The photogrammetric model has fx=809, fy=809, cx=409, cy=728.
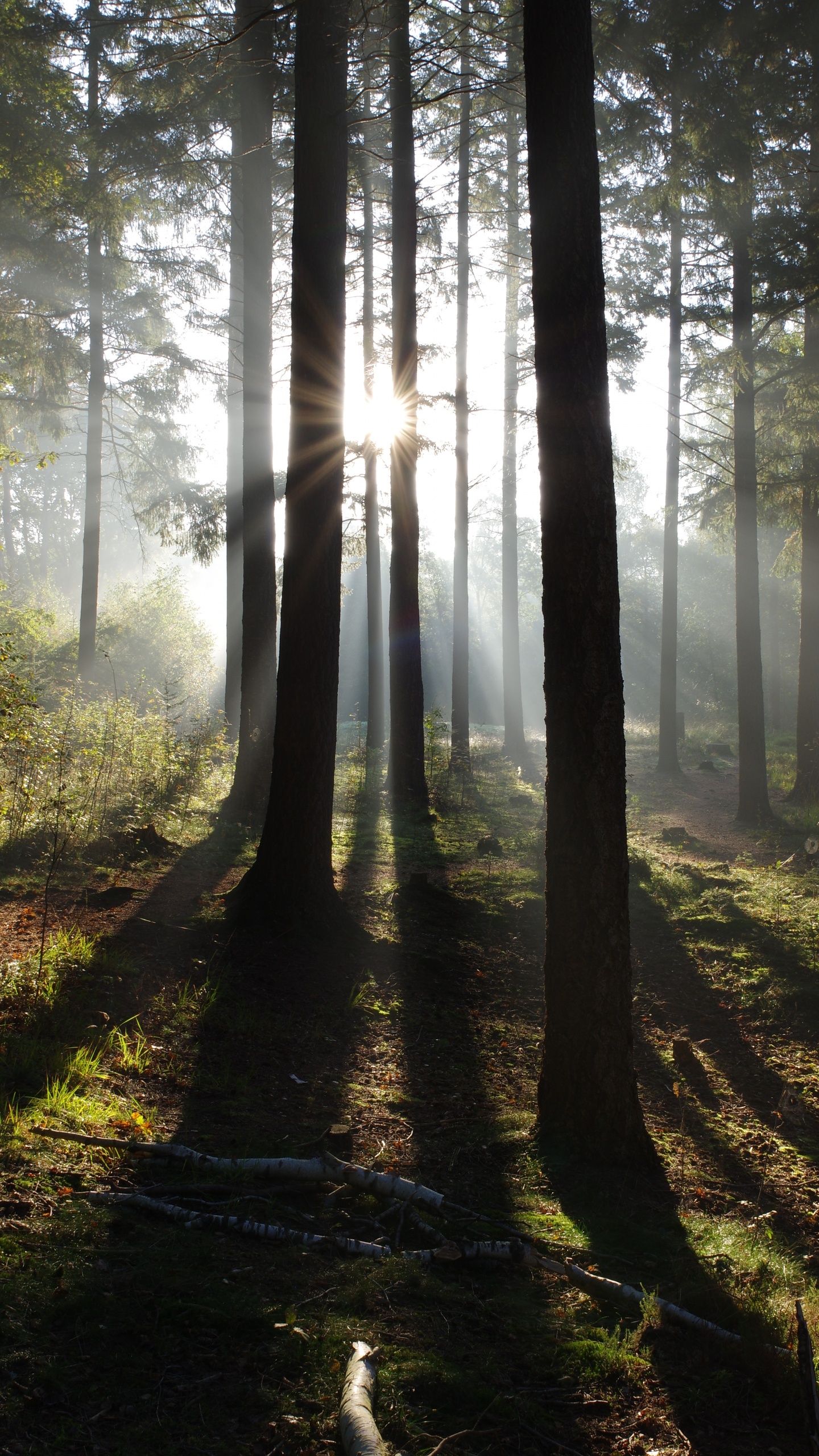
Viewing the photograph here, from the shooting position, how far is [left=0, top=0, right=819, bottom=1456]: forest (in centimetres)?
235

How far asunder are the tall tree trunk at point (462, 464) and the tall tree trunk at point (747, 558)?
15.9 ft

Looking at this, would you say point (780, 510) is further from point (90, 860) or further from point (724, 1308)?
point (724, 1308)

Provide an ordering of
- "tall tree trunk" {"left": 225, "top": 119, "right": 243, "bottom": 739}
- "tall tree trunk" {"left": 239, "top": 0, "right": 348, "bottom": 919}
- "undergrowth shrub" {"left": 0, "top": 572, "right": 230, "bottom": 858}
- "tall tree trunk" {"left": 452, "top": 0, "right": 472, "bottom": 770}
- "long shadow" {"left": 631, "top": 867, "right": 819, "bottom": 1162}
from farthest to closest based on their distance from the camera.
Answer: "tall tree trunk" {"left": 452, "top": 0, "right": 472, "bottom": 770} → "tall tree trunk" {"left": 225, "top": 119, "right": 243, "bottom": 739} → "undergrowth shrub" {"left": 0, "top": 572, "right": 230, "bottom": 858} → "tall tree trunk" {"left": 239, "top": 0, "right": 348, "bottom": 919} → "long shadow" {"left": 631, "top": 867, "right": 819, "bottom": 1162}

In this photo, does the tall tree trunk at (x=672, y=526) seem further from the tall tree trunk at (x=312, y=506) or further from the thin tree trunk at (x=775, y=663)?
the thin tree trunk at (x=775, y=663)

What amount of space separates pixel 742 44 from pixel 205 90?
7186 mm

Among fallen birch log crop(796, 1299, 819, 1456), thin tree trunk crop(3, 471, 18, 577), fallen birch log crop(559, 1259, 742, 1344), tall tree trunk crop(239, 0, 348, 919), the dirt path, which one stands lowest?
fallen birch log crop(559, 1259, 742, 1344)

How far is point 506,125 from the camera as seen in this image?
16.2 metres

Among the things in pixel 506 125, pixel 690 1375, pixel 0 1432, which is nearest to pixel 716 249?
pixel 506 125

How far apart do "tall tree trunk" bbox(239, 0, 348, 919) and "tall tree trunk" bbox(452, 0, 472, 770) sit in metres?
8.72

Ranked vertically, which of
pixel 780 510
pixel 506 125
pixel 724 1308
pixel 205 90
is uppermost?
pixel 506 125

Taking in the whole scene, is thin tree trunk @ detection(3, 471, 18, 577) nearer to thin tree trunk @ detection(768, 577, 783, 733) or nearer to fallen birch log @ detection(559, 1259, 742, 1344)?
thin tree trunk @ detection(768, 577, 783, 733)

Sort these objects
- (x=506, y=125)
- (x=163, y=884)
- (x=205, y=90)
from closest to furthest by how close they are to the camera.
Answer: (x=163, y=884), (x=205, y=90), (x=506, y=125)

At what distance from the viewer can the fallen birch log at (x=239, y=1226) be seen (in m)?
2.76

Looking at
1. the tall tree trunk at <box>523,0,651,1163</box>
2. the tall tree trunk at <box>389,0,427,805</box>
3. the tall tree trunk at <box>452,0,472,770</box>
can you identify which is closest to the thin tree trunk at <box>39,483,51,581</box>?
the tall tree trunk at <box>452,0,472,770</box>
